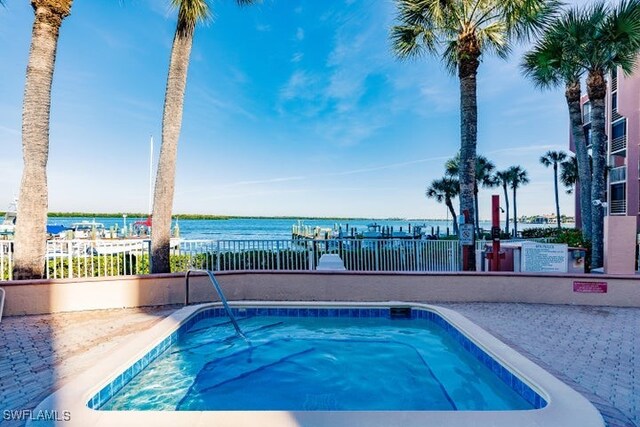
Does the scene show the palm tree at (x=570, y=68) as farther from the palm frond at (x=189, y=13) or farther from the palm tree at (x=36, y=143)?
the palm tree at (x=36, y=143)

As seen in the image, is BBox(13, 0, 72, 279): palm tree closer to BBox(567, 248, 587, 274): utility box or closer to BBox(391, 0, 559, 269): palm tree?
BBox(391, 0, 559, 269): palm tree

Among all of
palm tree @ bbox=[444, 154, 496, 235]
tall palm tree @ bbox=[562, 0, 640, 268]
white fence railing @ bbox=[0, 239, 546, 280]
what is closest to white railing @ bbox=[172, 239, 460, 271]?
white fence railing @ bbox=[0, 239, 546, 280]

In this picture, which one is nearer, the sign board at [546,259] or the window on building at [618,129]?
the sign board at [546,259]

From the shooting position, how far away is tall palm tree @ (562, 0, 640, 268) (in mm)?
8914

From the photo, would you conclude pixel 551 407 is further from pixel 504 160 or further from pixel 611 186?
pixel 504 160

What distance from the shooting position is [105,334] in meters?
4.45

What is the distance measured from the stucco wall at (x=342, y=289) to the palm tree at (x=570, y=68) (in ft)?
16.2

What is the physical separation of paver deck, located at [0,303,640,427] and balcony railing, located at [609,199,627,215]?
66.5 feet

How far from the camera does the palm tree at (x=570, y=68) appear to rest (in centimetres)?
964

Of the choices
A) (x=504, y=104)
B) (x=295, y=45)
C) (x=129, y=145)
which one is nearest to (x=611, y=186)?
(x=504, y=104)

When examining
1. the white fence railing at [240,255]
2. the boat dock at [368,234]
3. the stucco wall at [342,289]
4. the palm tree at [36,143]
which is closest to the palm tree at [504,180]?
the boat dock at [368,234]

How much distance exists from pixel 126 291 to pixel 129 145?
24.0 metres

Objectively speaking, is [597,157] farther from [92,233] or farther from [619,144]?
[92,233]

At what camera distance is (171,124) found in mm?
6707
